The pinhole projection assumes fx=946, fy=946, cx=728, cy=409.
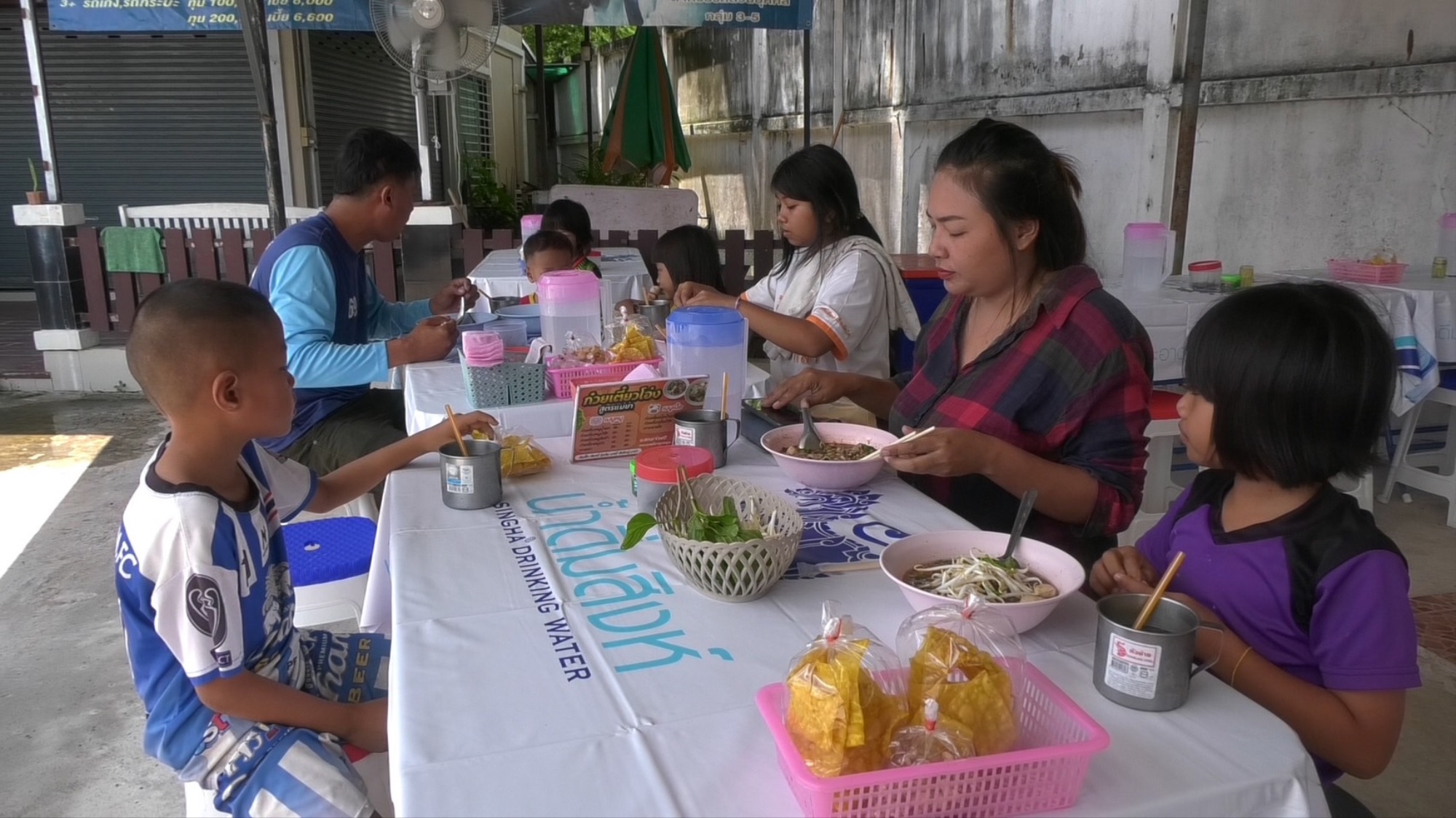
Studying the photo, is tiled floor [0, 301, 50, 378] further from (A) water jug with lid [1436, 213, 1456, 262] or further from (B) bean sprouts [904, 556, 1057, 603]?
(A) water jug with lid [1436, 213, 1456, 262]

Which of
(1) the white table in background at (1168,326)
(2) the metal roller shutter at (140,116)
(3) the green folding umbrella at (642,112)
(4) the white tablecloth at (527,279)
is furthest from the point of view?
(3) the green folding umbrella at (642,112)

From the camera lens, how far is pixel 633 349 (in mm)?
2566

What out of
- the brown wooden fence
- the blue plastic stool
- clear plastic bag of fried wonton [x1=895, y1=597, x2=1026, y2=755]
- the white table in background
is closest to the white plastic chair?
the white table in background

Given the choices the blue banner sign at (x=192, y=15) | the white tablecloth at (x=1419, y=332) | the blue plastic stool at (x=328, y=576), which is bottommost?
the blue plastic stool at (x=328, y=576)

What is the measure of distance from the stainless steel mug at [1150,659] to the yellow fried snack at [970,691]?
0.18m

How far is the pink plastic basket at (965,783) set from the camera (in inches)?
33.7

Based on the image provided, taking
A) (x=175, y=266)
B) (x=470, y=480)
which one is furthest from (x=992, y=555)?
(x=175, y=266)

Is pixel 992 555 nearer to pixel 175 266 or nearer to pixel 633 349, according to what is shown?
pixel 633 349

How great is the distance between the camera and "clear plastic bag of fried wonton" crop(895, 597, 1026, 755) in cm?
92

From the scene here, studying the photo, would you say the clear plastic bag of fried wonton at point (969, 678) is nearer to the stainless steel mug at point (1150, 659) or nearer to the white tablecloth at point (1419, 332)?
the stainless steel mug at point (1150, 659)

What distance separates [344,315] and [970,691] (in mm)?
2784

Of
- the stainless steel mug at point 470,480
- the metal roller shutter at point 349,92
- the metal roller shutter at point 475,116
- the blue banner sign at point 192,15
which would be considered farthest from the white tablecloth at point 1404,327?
the metal roller shutter at point 475,116

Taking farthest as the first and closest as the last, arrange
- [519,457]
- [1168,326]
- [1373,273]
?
[1373,273] → [1168,326] → [519,457]

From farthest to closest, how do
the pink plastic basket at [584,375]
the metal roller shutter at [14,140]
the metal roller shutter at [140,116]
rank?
the metal roller shutter at [14,140]
the metal roller shutter at [140,116]
the pink plastic basket at [584,375]
